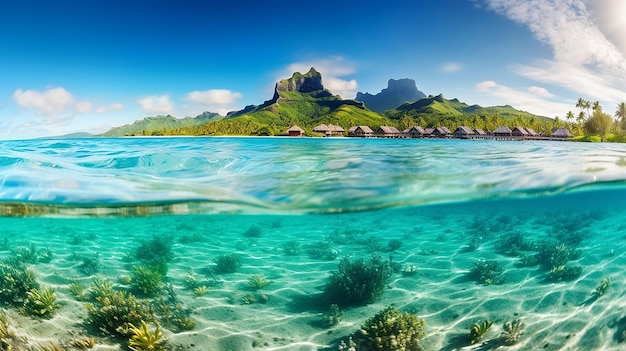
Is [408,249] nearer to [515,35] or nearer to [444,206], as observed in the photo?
[444,206]

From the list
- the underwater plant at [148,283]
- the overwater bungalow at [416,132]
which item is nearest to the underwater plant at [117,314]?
the underwater plant at [148,283]

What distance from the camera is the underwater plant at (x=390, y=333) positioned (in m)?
6.73

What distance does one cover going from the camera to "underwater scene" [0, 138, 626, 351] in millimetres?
7605

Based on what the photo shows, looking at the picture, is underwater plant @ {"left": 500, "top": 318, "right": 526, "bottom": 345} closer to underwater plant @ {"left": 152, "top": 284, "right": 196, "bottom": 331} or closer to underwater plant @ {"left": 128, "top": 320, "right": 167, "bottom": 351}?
underwater plant @ {"left": 152, "top": 284, "right": 196, "bottom": 331}

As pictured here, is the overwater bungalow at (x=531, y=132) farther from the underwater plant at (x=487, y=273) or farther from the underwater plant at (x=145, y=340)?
the underwater plant at (x=145, y=340)

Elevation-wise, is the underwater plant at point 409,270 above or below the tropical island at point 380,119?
below

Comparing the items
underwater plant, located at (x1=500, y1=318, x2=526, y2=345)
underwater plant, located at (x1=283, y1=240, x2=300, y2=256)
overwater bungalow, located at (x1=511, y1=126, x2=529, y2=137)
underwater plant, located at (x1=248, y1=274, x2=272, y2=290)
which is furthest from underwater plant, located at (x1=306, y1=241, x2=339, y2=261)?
overwater bungalow, located at (x1=511, y1=126, x2=529, y2=137)

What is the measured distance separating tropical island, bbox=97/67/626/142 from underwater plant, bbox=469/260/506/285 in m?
13.2

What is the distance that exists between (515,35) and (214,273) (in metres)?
15.1

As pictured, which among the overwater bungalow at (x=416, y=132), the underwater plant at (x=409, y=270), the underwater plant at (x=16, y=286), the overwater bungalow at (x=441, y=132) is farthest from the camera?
the overwater bungalow at (x=416, y=132)

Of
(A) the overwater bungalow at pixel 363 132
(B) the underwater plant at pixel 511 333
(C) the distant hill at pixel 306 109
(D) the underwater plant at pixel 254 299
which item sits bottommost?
(B) the underwater plant at pixel 511 333

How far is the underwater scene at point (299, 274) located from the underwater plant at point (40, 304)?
1.1 inches

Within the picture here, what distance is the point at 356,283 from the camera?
884 centimetres

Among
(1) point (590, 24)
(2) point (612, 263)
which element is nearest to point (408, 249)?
(2) point (612, 263)
